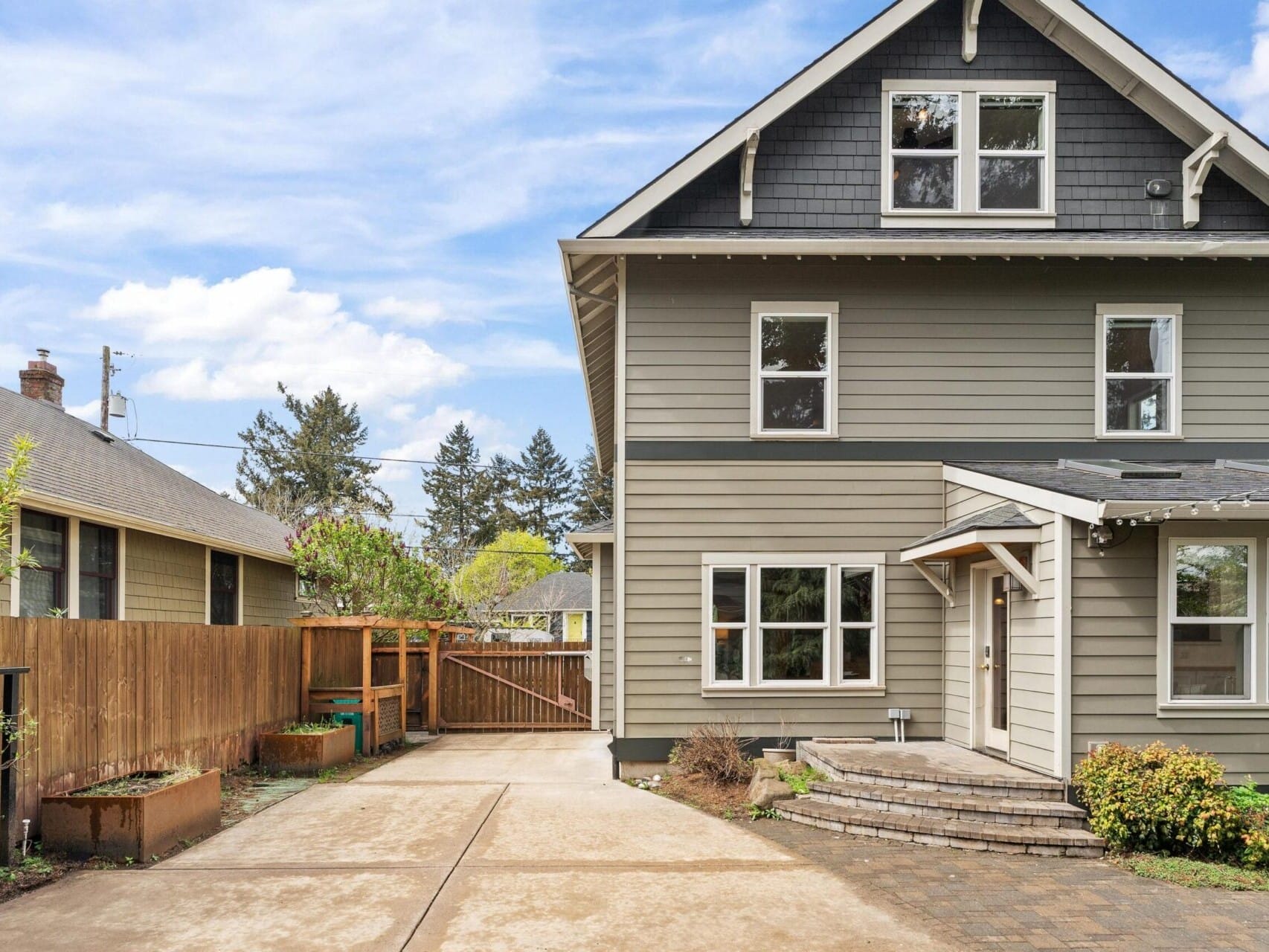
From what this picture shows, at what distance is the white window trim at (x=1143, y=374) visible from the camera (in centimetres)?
1062

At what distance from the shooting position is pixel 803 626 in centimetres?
1051

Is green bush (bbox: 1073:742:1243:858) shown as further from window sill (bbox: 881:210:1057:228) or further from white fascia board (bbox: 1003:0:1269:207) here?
white fascia board (bbox: 1003:0:1269:207)

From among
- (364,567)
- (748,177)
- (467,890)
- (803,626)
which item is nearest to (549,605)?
(364,567)

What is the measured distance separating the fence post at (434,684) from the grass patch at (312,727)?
2742mm

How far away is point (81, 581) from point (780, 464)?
27.4 ft

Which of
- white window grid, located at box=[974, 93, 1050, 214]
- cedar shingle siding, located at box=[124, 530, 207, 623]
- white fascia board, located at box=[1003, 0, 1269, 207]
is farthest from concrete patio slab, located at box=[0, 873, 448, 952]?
white fascia board, located at box=[1003, 0, 1269, 207]

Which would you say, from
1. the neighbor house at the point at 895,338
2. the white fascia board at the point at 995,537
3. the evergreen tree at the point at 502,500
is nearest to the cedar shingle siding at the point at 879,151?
the neighbor house at the point at 895,338

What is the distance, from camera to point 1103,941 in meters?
5.38

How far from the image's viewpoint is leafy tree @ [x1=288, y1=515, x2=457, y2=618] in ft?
48.6

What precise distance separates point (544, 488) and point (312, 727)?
45.8m

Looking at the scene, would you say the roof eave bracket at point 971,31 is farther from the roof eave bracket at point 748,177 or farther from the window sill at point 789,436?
the window sill at point 789,436

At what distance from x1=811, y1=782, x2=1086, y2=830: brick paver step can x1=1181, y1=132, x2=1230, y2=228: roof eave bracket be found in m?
6.77

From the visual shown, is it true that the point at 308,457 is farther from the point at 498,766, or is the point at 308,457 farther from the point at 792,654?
the point at 792,654

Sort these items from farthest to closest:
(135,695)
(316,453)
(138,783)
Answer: (316,453), (135,695), (138,783)
